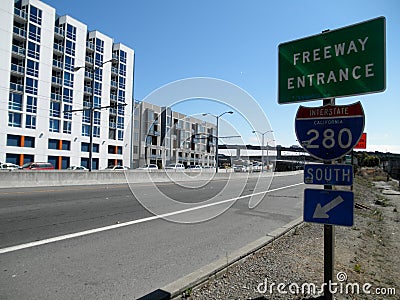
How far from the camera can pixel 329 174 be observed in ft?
10.7

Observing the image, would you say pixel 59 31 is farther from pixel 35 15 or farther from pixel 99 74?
pixel 99 74

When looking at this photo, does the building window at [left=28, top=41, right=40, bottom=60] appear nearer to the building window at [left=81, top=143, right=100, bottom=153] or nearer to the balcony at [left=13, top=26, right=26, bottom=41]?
the balcony at [left=13, top=26, right=26, bottom=41]

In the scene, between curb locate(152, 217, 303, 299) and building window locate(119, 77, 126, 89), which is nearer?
curb locate(152, 217, 303, 299)

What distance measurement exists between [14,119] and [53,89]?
960 centimetres

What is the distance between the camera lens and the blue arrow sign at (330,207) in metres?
3.11

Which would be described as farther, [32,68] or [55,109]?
[55,109]

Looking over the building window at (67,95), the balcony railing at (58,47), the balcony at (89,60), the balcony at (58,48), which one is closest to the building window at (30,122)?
the building window at (67,95)

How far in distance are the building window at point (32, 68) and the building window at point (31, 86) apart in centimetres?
90

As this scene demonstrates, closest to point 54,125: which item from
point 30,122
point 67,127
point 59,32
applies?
point 67,127

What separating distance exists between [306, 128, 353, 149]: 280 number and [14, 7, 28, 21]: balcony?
172 ft

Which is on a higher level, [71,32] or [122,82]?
[71,32]

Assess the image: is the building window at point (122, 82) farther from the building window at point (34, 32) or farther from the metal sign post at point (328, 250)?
the metal sign post at point (328, 250)

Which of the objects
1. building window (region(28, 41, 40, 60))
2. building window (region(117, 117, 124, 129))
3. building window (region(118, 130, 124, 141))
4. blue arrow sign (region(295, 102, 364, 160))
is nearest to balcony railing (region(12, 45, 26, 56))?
building window (region(28, 41, 40, 60))

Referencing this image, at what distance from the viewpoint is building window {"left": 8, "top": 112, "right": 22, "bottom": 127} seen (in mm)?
42188
